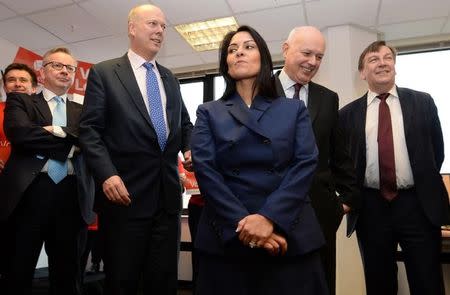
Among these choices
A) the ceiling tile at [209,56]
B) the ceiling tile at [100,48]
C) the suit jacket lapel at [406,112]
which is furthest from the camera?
the ceiling tile at [209,56]

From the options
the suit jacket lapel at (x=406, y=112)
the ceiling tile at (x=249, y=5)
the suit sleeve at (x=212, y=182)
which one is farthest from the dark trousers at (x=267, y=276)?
the ceiling tile at (x=249, y=5)

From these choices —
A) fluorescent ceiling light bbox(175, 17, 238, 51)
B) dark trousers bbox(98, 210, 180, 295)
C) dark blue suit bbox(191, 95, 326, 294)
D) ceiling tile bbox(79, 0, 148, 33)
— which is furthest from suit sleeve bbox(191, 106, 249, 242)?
fluorescent ceiling light bbox(175, 17, 238, 51)

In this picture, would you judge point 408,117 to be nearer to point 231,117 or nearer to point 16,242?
point 231,117

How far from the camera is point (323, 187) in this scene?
1.60 m

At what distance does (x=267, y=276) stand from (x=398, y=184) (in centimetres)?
117

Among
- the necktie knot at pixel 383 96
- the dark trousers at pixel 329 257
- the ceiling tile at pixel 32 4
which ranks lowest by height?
the dark trousers at pixel 329 257

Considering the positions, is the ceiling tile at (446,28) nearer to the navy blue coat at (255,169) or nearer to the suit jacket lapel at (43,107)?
the navy blue coat at (255,169)

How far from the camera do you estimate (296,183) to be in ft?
3.95

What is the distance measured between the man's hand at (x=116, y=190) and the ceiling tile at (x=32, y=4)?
3.09 metres

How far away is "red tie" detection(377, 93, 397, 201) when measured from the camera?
1.98 meters

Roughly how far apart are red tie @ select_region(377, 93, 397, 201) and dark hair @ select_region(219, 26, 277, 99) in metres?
0.94

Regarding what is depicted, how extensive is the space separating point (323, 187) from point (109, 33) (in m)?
A: 3.77

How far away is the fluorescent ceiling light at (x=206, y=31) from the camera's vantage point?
4330 millimetres

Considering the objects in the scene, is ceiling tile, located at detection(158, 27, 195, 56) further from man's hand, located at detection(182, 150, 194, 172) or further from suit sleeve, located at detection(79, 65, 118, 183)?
man's hand, located at detection(182, 150, 194, 172)
